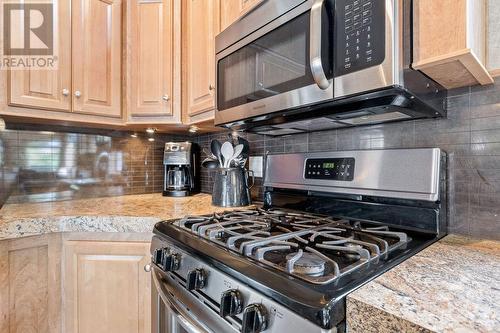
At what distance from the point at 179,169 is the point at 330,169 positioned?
1.08 meters

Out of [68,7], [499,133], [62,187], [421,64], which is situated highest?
[68,7]

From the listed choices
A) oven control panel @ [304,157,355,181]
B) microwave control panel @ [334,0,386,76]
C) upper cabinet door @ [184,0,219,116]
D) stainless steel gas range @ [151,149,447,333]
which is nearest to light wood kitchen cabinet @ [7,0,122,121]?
upper cabinet door @ [184,0,219,116]

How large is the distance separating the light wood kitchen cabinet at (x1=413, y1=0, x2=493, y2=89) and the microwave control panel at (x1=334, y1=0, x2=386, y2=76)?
0.10 m

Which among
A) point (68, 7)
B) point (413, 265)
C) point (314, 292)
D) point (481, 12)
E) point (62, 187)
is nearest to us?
point (314, 292)

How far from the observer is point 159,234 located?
942 mm

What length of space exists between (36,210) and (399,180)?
1.53 meters

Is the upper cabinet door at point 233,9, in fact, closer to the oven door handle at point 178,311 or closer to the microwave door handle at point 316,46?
the microwave door handle at point 316,46

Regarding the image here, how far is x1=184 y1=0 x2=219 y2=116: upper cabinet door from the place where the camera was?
1332 millimetres

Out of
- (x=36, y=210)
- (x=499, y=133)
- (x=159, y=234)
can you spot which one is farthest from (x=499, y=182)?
(x=36, y=210)

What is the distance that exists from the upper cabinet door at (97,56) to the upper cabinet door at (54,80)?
3 centimetres

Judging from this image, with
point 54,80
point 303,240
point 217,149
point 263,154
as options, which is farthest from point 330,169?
point 54,80

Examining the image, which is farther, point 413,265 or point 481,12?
point 481,12

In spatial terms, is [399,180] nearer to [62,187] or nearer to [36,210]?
[36,210]

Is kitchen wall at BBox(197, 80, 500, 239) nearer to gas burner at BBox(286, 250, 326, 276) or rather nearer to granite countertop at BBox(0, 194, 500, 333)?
granite countertop at BBox(0, 194, 500, 333)
